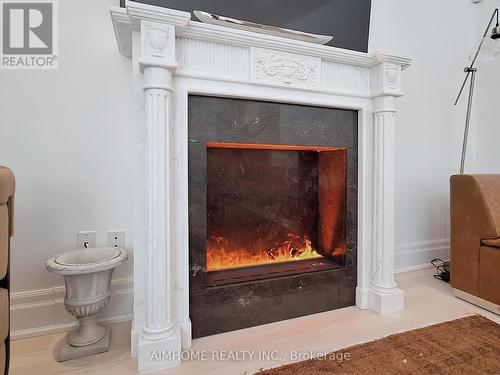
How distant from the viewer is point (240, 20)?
1.52 metres

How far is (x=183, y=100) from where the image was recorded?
129 centimetres

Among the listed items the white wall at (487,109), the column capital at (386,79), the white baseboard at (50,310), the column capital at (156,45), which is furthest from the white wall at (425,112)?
the white baseboard at (50,310)

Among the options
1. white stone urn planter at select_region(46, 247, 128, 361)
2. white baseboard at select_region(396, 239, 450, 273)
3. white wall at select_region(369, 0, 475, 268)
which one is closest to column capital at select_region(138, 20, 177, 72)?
white stone urn planter at select_region(46, 247, 128, 361)

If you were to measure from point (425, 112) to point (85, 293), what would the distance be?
281 cm

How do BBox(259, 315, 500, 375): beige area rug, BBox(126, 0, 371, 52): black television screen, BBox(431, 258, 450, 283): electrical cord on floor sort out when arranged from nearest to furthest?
BBox(259, 315, 500, 375): beige area rug
BBox(126, 0, 371, 52): black television screen
BBox(431, 258, 450, 283): electrical cord on floor

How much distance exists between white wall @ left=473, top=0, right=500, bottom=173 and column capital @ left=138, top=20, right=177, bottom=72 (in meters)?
2.92

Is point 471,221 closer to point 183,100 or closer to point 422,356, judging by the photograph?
point 422,356

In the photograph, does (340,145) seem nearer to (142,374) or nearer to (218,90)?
(218,90)

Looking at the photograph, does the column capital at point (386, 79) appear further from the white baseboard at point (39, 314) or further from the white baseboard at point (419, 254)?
the white baseboard at point (39, 314)

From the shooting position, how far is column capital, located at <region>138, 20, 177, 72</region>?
1151 mm

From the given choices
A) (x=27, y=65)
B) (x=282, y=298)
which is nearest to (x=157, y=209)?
(x=282, y=298)

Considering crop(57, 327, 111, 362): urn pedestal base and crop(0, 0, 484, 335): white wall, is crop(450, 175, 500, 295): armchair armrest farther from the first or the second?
crop(57, 327, 111, 362): urn pedestal base

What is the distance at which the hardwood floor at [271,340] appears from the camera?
1.17 m

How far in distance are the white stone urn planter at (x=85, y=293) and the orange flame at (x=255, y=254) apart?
19.7 inches
